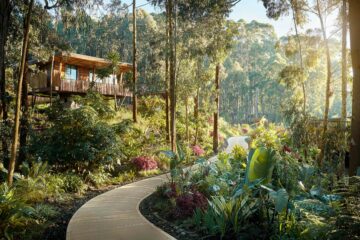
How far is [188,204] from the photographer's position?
6617 millimetres

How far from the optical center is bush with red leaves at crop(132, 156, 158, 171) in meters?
12.7

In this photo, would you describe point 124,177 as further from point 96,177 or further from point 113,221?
point 113,221

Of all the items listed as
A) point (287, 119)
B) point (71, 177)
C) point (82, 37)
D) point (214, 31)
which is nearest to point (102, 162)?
point (71, 177)

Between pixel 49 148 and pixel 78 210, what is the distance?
132 inches

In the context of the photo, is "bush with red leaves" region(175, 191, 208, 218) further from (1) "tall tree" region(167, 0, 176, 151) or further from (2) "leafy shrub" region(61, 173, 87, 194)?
(1) "tall tree" region(167, 0, 176, 151)

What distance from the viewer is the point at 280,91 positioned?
57.6 m

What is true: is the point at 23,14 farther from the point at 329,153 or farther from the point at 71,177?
the point at 329,153

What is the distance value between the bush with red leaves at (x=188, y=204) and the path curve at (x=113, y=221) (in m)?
0.77

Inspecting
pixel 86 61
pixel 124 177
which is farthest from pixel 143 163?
pixel 86 61

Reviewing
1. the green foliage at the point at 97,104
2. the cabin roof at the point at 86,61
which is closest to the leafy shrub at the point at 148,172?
the green foliage at the point at 97,104

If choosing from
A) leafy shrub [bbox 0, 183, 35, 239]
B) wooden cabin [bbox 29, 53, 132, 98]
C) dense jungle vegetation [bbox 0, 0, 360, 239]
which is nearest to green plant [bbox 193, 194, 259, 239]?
dense jungle vegetation [bbox 0, 0, 360, 239]

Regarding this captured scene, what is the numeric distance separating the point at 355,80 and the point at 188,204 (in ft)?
13.6

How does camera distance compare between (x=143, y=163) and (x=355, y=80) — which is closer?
(x=355, y=80)

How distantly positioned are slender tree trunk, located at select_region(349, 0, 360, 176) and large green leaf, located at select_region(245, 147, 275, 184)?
57.4 inches
